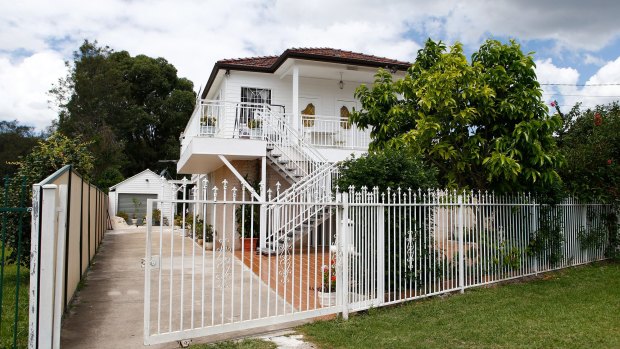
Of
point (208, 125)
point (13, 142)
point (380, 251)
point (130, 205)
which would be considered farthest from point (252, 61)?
point (13, 142)

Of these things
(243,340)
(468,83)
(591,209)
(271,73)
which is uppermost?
(271,73)

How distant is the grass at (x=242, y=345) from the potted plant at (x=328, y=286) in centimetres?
146

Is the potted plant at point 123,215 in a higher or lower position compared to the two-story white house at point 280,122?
lower

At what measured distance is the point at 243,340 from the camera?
17.8 feet

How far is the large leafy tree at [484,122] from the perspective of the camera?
28.9 feet

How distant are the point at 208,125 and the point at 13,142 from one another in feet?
125

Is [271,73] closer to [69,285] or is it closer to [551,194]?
[551,194]

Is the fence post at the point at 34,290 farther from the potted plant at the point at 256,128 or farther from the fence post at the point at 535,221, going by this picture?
the potted plant at the point at 256,128

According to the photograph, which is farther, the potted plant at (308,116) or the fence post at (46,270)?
the potted plant at (308,116)

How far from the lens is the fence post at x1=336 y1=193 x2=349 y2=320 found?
640 centimetres

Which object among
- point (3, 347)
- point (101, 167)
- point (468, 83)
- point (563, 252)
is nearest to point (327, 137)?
point (468, 83)

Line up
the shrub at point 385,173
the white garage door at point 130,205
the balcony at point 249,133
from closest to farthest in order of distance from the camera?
the shrub at point 385,173, the balcony at point 249,133, the white garage door at point 130,205

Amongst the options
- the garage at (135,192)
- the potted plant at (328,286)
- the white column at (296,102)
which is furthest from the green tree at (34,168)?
the garage at (135,192)

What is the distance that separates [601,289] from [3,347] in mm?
9080
